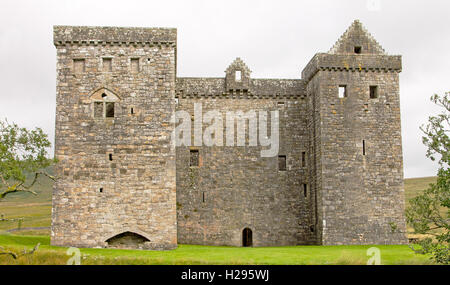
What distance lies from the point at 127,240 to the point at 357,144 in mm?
13376

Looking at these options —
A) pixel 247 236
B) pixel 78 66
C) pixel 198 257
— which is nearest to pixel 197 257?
pixel 198 257

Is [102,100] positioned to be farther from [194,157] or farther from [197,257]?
[197,257]

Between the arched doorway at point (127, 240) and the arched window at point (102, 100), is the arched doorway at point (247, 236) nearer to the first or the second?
the arched doorway at point (127, 240)

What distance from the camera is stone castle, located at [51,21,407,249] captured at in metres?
24.0

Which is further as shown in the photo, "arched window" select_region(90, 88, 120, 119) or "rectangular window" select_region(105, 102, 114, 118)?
"rectangular window" select_region(105, 102, 114, 118)

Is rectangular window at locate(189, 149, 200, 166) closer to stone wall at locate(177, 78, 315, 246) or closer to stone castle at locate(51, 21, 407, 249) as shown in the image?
stone castle at locate(51, 21, 407, 249)

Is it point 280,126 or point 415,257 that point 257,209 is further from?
point 415,257

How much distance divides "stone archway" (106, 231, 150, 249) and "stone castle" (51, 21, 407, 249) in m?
0.05

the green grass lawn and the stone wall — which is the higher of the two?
the stone wall

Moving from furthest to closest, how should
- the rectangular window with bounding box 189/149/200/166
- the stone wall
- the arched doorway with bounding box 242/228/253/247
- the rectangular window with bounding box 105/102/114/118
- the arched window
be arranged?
the rectangular window with bounding box 189/149/200/166 < the arched doorway with bounding box 242/228/253/247 < the stone wall < the rectangular window with bounding box 105/102/114/118 < the arched window

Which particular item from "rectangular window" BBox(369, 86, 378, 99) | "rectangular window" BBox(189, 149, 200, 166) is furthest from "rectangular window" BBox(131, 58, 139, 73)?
"rectangular window" BBox(369, 86, 378, 99)

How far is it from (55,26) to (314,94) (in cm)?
1462

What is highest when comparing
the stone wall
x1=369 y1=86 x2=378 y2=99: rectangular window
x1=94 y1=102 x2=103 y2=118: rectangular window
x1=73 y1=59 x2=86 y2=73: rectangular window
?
x1=73 y1=59 x2=86 y2=73: rectangular window
